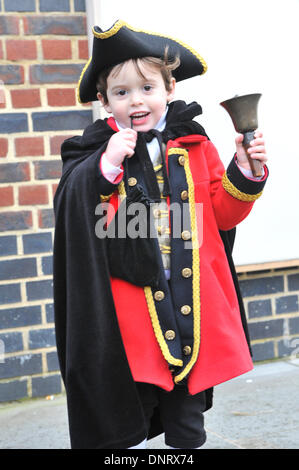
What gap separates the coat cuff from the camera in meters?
2.26

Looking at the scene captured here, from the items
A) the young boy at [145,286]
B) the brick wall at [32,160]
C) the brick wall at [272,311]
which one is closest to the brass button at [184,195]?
the young boy at [145,286]

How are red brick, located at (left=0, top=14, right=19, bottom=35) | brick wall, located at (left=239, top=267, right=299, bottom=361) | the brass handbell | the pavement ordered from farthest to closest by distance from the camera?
brick wall, located at (left=239, top=267, right=299, bottom=361) → red brick, located at (left=0, top=14, right=19, bottom=35) → the pavement → the brass handbell

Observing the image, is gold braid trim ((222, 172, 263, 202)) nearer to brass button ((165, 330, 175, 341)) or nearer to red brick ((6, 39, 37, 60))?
brass button ((165, 330, 175, 341))

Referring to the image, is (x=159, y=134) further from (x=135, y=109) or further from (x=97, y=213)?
(x=97, y=213)

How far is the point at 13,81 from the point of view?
12.3ft

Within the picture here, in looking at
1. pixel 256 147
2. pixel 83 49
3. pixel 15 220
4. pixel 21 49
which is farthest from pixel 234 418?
pixel 21 49

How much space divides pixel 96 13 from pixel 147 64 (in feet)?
5.24

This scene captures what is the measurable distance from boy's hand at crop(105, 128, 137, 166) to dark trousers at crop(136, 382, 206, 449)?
31.3 inches

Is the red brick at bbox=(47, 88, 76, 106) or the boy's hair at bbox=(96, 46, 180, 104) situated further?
the red brick at bbox=(47, 88, 76, 106)

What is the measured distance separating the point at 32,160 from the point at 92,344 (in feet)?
5.99

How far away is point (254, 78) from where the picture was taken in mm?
4176

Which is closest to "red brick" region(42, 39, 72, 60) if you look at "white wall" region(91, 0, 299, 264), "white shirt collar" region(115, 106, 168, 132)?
"white wall" region(91, 0, 299, 264)

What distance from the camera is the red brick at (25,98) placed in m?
3.76

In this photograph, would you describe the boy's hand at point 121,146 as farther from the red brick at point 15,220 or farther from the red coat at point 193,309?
the red brick at point 15,220
